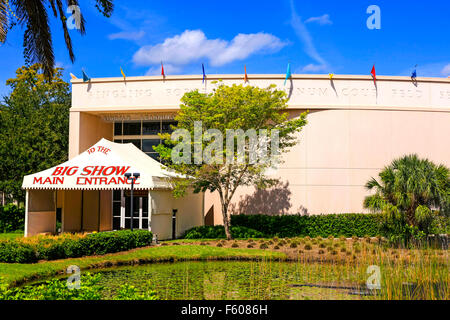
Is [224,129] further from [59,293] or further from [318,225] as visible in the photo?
[59,293]

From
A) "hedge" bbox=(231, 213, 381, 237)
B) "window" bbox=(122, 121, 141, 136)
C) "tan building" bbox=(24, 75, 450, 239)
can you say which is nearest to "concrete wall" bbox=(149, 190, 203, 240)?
"tan building" bbox=(24, 75, 450, 239)

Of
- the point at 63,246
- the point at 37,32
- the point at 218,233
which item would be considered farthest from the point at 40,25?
the point at 218,233

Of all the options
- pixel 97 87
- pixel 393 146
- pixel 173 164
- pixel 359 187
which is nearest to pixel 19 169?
pixel 97 87

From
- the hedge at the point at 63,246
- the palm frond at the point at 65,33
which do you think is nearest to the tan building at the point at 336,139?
the hedge at the point at 63,246

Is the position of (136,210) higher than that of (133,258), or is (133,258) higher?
(136,210)

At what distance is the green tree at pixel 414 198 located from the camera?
1697cm

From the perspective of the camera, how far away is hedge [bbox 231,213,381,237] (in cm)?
2255

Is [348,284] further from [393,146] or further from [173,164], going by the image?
[393,146]

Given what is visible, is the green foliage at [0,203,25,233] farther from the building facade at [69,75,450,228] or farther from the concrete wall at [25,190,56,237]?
the building facade at [69,75,450,228]

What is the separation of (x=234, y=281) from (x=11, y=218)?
19.7 metres

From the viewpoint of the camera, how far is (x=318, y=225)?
22688 millimetres

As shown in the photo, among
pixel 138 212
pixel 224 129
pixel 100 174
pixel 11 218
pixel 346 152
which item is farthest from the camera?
pixel 11 218

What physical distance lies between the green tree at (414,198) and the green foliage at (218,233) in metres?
6.26

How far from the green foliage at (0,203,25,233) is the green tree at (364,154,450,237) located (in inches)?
796
